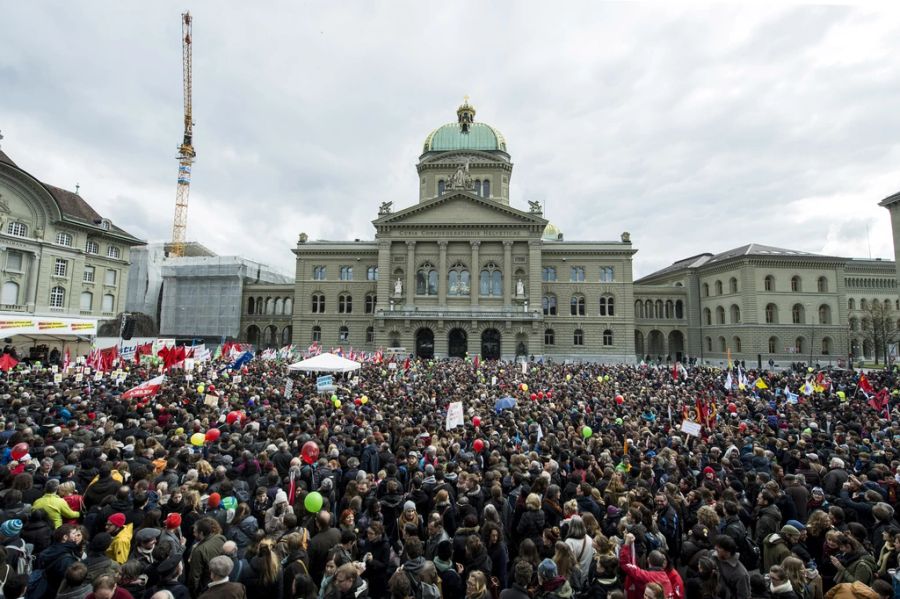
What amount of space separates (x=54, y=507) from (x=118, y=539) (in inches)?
62.4

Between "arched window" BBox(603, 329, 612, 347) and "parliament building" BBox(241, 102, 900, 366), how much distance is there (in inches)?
6.2

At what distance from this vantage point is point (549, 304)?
185ft

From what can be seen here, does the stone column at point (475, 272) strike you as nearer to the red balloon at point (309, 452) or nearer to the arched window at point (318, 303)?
the arched window at point (318, 303)

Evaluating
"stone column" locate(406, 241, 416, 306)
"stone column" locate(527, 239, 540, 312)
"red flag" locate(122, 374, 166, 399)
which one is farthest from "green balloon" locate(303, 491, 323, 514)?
"stone column" locate(527, 239, 540, 312)

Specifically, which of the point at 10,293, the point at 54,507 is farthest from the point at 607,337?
the point at 10,293

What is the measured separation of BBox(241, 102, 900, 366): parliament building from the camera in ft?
173

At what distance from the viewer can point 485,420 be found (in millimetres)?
15469

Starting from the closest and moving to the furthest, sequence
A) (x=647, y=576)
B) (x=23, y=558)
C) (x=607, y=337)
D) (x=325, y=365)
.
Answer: (x=647, y=576)
(x=23, y=558)
(x=325, y=365)
(x=607, y=337)

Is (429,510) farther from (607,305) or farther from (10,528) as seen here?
(607,305)

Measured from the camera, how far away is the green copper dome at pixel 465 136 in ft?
213

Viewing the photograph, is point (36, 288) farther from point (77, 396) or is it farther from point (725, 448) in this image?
point (725, 448)

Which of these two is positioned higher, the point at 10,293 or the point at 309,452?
the point at 10,293

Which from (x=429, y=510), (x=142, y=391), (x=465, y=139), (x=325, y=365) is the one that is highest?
(x=465, y=139)

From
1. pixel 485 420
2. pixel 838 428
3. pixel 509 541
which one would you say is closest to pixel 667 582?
pixel 509 541
